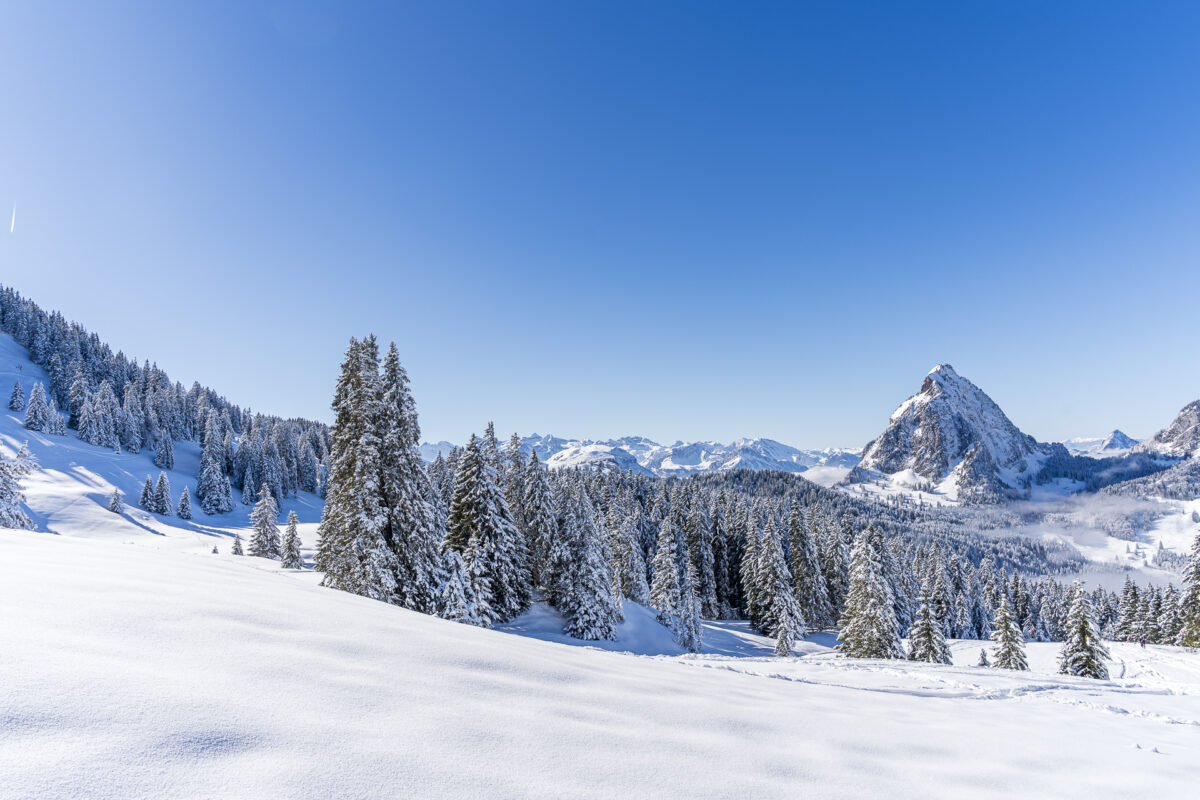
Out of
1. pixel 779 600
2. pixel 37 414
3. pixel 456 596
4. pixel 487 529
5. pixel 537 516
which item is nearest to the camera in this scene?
pixel 456 596

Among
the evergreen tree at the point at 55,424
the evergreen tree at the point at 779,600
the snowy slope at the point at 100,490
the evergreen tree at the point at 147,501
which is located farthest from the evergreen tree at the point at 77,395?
the evergreen tree at the point at 779,600

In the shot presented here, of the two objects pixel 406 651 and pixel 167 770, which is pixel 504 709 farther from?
pixel 167 770

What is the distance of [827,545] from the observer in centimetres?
5481

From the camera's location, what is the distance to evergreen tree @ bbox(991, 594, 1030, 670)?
31078 millimetres

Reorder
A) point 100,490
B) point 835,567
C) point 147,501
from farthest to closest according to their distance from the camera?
point 147,501 → point 100,490 → point 835,567

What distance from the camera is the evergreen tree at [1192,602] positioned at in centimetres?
3606

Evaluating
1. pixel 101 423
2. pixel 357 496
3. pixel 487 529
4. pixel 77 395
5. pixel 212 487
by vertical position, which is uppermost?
pixel 77 395

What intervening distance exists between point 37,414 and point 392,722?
11688 cm

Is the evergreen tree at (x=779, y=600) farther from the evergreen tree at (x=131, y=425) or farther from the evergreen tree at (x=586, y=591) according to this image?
the evergreen tree at (x=131, y=425)

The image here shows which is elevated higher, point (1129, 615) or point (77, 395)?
point (77, 395)

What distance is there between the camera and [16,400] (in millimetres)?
84250

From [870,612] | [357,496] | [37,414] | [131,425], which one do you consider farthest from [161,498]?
[870,612]

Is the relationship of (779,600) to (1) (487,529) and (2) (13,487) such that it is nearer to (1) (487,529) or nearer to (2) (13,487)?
(1) (487,529)

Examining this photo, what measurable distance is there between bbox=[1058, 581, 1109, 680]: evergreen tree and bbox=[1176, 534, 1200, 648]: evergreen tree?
16.1m
